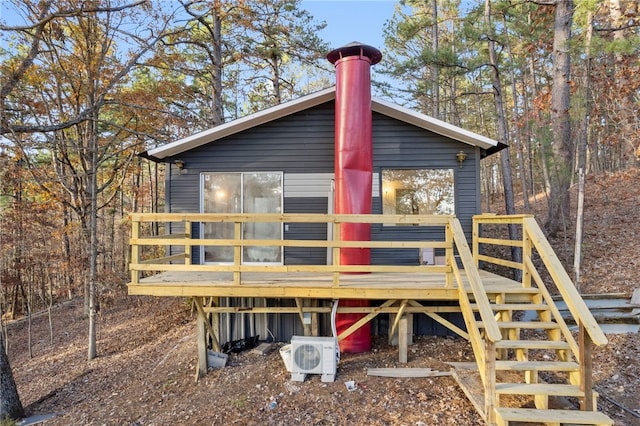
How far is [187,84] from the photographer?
13.1 metres

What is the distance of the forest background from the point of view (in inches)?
319

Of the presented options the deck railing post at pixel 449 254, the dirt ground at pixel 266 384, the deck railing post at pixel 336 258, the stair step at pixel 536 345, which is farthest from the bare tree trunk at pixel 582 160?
the deck railing post at pixel 336 258

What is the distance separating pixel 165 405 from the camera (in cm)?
464

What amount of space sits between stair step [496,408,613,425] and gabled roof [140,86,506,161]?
Result: 412 cm

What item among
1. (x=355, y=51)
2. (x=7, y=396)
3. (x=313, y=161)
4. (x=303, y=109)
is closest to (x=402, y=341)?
(x=313, y=161)

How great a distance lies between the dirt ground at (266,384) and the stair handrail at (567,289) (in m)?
1.38

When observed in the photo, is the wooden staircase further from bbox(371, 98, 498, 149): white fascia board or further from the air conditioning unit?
bbox(371, 98, 498, 149): white fascia board

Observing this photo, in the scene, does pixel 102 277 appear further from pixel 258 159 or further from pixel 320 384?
pixel 320 384

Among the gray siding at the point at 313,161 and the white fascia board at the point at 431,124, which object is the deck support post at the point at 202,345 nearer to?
the gray siding at the point at 313,161

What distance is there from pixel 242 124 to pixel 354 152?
2231 millimetres

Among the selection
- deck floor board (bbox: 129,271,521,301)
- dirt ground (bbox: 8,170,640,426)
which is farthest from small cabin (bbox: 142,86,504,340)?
dirt ground (bbox: 8,170,640,426)

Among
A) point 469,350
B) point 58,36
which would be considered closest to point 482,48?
point 469,350

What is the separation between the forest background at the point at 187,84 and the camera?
8102 millimetres

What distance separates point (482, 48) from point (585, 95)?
5.11 meters
